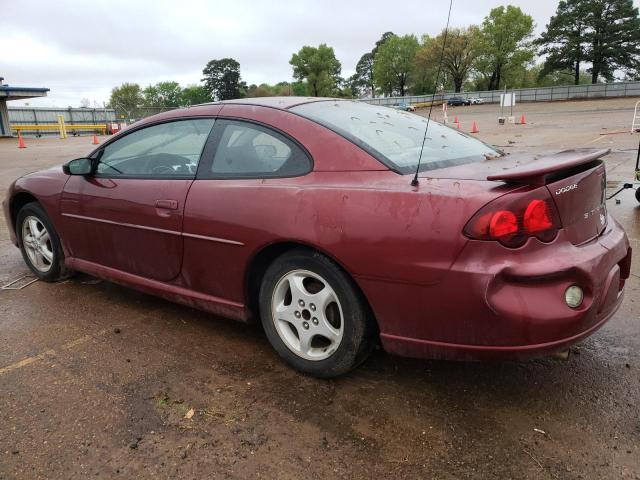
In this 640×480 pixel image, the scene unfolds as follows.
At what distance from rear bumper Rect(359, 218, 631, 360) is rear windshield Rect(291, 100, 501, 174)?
1.98 ft

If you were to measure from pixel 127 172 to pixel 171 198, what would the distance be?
61cm

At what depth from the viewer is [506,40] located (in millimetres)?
70625

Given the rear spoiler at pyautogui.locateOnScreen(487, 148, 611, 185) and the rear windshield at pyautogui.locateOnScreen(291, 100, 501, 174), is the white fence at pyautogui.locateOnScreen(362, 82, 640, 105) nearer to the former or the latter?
the rear windshield at pyautogui.locateOnScreen(291, 100, 501, 174)

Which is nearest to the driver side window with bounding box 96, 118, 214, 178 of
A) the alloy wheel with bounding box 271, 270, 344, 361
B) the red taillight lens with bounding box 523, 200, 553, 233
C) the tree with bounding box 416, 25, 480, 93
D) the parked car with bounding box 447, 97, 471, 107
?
the alloy wheel with bounding box 271, 270, 344, 361

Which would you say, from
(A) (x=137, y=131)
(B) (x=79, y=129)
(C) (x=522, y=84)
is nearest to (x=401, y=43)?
(C) (x=522, y=84)

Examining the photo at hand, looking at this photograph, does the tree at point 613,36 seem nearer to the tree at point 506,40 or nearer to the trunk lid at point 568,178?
the tree at point 506,40

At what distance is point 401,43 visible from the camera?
87.9m

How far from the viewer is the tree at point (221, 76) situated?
112787mm

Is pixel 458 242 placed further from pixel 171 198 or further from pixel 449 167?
pixel 171 198

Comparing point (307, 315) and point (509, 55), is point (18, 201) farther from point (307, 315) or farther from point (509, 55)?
point (509, 55)

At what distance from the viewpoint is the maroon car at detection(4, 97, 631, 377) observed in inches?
84.7

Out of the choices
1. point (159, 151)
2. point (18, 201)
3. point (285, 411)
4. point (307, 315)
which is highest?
point (159, 151)

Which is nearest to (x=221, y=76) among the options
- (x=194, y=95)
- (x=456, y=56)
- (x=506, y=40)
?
(x=194, y=95)

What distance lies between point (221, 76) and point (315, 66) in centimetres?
2999
